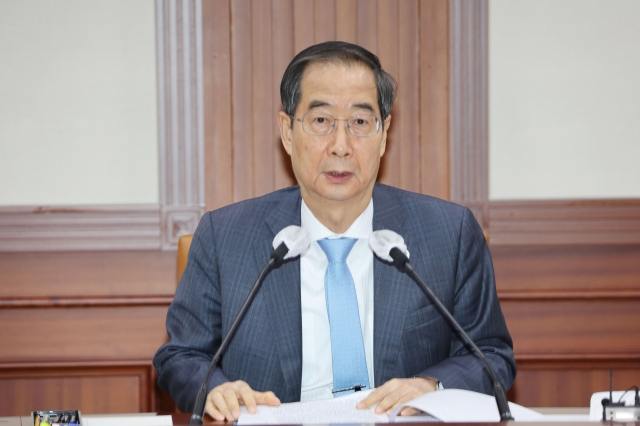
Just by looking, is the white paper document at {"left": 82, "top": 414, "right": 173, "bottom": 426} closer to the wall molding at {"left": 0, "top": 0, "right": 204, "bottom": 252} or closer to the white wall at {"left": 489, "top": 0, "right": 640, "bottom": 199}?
the wall molding at {"left": 0, "top": 0, "right": 204, "bottom": 252}

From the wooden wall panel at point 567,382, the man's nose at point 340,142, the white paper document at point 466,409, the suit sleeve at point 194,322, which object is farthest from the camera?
the wooden wall panel at point 567,382

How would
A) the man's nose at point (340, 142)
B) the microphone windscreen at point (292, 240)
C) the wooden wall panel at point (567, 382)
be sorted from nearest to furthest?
the microphone windscreen at point (292, 240) → the man's nose at point (340, 142) → the wooden wall panel at point (567, 382)

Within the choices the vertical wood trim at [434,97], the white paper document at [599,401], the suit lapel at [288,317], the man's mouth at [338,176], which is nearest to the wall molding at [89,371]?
the suit lapel at [288,317]

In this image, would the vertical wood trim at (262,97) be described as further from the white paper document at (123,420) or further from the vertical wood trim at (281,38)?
the white paper document at (123,420)

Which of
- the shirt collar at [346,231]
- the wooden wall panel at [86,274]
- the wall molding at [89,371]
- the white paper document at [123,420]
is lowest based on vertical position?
the wall molding at [89,371]

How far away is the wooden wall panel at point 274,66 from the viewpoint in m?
2.69

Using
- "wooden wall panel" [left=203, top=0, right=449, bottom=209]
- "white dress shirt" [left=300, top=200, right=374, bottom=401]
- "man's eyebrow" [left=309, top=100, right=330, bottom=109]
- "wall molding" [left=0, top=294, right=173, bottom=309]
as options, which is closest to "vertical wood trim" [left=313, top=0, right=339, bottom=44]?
"wooden wall panel" [left=203, top=0, right=449, bottom=209]

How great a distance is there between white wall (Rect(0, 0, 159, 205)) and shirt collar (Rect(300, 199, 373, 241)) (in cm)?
93

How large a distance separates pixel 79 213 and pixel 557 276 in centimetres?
193

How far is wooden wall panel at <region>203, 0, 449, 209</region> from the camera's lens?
8.83ft

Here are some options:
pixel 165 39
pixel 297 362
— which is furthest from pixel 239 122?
pixel 297 362

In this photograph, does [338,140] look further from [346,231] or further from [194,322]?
[194,322]

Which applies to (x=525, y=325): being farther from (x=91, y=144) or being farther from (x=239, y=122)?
(x=91, y=144)

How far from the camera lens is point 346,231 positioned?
82.1 inches
